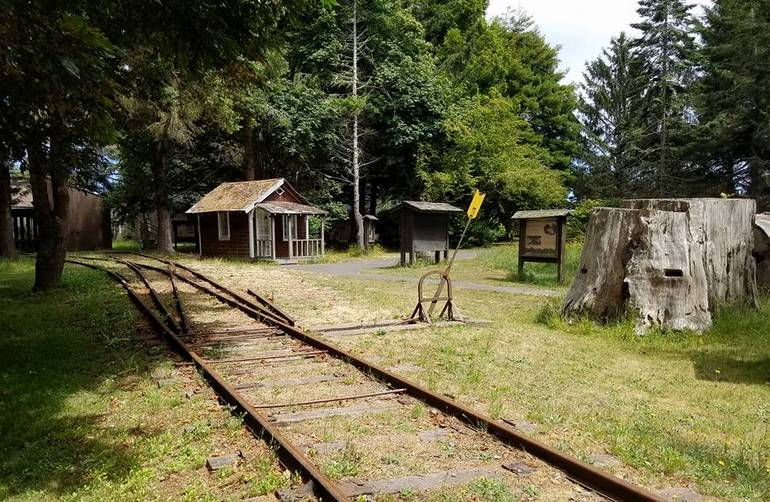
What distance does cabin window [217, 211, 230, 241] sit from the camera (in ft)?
92.2

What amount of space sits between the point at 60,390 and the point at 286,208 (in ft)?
71.0

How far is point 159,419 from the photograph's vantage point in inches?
195

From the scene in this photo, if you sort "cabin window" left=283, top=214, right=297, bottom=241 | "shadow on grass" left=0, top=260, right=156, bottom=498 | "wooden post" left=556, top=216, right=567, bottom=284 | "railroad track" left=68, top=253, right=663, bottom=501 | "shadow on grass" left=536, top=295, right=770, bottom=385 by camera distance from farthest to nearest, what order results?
"cabin window" left=283, top=214, right=297, bottom=241, "wooden post" left=556, top=216, right=567, bottom=284, "shadow on grass" left=536, top=295, right=770, bottom=385, "shadow on grass" left=0, top=260, right=156, bottom=498, "railroad track" left=68, top=253, right=663, bottom=501

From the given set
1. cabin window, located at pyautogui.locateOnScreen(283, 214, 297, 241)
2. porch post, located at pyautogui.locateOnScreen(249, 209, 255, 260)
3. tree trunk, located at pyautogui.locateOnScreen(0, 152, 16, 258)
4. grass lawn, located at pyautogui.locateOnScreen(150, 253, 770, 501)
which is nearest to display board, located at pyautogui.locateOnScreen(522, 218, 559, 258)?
grass lawn, located at pyautogui.locateOnScreen(150, 253, 770, 501)

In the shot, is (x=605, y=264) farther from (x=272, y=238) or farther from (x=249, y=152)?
(x=249, y=152)

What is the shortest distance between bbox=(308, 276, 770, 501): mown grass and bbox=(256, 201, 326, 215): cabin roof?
1771cm

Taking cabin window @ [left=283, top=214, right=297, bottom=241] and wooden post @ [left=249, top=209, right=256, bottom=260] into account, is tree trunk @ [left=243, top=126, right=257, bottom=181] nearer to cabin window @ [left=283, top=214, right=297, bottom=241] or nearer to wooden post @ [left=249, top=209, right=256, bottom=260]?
cabin window @ [left=283, top=214, right=297, bottom=241]

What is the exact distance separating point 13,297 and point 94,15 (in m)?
8.96

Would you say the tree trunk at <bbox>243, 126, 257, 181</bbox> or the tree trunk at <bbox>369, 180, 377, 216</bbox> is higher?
the tree trunk at <bbox>243, 126, 257, 181</bbox>

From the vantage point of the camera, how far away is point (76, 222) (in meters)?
35.5

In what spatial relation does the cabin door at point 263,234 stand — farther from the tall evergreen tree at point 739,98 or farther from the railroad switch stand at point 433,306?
the tall evergreen tree at point 739,98

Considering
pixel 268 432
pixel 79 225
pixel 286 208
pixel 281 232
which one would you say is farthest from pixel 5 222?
pixel 268 432

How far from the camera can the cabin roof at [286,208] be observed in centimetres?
2630

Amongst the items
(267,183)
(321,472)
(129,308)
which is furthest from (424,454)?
(267,183)
